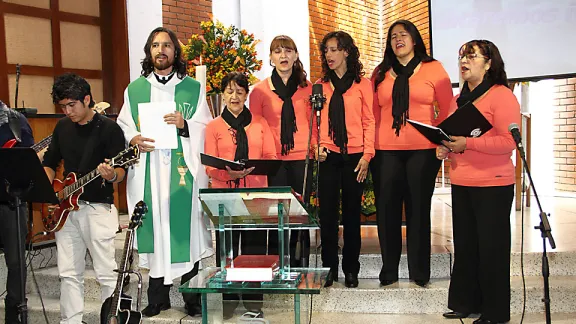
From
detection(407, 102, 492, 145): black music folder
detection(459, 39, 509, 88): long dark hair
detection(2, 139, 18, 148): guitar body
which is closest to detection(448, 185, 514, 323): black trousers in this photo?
detection(407, 102, 492, 145): black music folder

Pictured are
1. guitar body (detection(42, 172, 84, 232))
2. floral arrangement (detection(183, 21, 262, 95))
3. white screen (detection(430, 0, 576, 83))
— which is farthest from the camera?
white screen (detection(430, 0, 576, 83))

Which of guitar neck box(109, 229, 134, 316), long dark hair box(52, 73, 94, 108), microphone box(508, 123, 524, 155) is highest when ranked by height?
long dark hair box(52, 73, 94, 108)

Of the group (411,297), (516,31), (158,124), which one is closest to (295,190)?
(158,124)

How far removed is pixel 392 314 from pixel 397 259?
391mm

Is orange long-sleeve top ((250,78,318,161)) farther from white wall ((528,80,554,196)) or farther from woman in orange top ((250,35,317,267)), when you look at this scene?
white wall ((528,80,554,196))

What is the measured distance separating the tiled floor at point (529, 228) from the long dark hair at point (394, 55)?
1.42 meters

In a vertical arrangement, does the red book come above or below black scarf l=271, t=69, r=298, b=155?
below

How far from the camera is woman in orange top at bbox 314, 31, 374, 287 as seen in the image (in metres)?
3.82

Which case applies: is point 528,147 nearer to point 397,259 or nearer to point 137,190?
point 397,259

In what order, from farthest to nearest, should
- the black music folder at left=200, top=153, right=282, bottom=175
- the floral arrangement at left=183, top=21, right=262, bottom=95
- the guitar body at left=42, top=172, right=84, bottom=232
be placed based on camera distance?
1. the floral arrangement at left=183, top=21, right=262, bottom=95
2. the guitar body at left=42, top=172, right=84, bottom=232
3. the black music folder at left=200, top=153, right=282, bottom=175

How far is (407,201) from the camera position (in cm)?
389

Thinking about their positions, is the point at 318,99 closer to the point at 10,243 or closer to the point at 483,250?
the point at 483,250

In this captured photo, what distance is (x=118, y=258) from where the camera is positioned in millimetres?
4750

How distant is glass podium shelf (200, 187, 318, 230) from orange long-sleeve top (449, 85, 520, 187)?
139 centimetres
